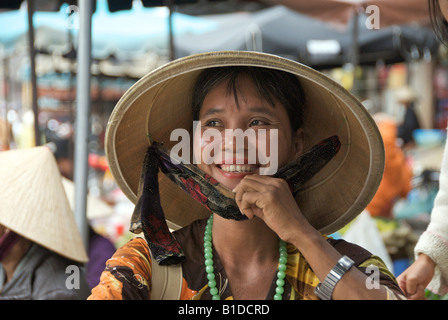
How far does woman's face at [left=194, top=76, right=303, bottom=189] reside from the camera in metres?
1.31

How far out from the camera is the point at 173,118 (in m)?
1.64

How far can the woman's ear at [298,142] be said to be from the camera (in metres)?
1.52

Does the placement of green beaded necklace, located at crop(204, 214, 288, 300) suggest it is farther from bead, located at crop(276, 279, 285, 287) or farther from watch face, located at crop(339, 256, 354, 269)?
watch face, located at crop(339, 256, 354, 269)

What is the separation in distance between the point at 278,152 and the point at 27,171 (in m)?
1.06

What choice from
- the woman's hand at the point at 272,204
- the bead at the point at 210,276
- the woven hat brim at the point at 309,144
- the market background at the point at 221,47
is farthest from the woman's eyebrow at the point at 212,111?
the market background at the point at 221,47

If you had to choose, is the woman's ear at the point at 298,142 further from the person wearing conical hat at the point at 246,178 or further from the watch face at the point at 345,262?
the watch face at the point at 345,262

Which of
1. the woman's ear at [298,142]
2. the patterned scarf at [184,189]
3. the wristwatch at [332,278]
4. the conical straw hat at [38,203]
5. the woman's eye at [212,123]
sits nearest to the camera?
the wristwatch at [332,278]

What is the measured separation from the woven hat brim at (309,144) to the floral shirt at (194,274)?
213 millimetres

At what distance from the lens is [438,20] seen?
158 cm

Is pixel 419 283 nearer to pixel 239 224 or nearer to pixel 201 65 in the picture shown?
pixel 239 224

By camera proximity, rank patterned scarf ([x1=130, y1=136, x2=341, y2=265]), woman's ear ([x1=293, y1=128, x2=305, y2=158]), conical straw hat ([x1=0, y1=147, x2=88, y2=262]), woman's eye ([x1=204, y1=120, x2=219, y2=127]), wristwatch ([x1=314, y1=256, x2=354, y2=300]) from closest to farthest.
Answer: wristwatch ([x1=314, y1=256, x2=354, y2=300]) → patterned scarf ([x1=130, y1=136, x2=341, y2=265]) → woman's eye ([x1=204, y1=120, x2=219, y2=127]) → woman's ear ([x1=293, y1=128, x2=305, y2=158]) → conical straw hat ([x1=0, y1=147, x2=88, y2=262])

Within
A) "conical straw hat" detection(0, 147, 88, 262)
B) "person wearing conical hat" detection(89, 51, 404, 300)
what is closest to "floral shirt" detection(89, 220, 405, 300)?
"person wearing conical hat" detection(89, 51, 404, 300)

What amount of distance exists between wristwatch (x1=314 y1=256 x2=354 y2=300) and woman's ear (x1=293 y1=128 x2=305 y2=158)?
0.46 metres
